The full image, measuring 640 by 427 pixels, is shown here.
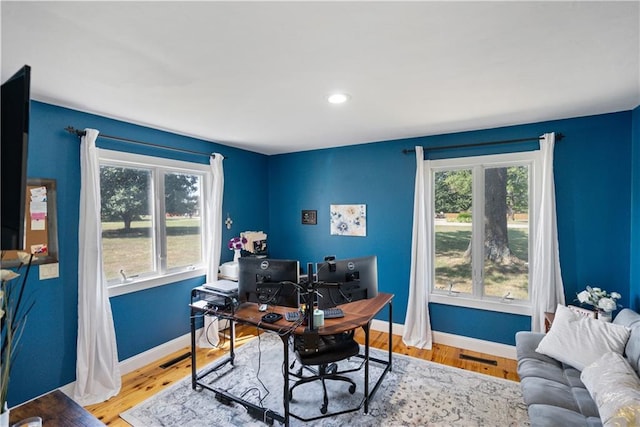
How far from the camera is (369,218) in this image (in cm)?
388

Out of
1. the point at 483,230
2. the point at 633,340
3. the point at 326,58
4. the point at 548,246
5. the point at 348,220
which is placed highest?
the point at 326,58

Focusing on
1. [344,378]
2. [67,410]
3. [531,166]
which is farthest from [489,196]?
[67,410]

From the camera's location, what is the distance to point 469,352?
10.5 ft

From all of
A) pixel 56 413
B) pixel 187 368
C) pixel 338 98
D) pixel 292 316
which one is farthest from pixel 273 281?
pixel 187 368

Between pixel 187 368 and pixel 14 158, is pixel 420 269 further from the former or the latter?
pixel 14 158

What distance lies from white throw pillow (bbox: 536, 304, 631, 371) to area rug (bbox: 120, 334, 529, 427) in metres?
0.56

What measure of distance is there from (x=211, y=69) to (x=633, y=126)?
3565 mm

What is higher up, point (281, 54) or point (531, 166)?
point (281, 54)

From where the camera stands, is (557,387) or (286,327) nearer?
(557,387)

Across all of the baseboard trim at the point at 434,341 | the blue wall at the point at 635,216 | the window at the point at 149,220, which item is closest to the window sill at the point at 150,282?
the window at the point at 149,220

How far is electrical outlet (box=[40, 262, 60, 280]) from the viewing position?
7.55 ft

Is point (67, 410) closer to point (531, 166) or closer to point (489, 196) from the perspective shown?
point (489, 196)

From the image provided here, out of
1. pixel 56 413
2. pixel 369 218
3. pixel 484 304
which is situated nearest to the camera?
pixel 56 413

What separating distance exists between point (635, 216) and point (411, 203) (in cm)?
196
